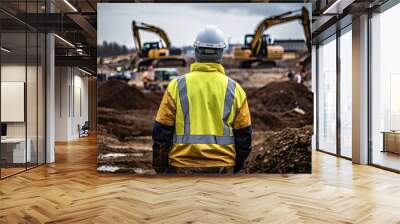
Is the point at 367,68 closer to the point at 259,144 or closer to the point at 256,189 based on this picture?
the point at 259,144

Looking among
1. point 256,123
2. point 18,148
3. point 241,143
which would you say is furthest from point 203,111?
point 18,148

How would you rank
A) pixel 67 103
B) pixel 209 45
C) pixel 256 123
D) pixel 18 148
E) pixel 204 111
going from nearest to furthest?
pixel 209 45, pixel 204 111, pixel 256 123, pixel 18 148, pixel 67 103

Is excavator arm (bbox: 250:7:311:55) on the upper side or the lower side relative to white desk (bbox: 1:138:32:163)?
upper

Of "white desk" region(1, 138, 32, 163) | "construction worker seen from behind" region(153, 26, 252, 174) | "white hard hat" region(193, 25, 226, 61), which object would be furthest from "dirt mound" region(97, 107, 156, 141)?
"white hard hat" region(193, 25, 226, 61)

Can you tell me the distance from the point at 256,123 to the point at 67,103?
10.7 m

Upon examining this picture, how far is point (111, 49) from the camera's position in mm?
6820

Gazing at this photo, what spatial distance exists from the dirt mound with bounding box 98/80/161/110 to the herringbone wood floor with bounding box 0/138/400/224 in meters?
1.10

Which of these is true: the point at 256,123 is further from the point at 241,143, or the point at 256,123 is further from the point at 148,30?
the point at 148,30

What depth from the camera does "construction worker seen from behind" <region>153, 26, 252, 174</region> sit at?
446 centimetres

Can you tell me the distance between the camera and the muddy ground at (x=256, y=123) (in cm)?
671

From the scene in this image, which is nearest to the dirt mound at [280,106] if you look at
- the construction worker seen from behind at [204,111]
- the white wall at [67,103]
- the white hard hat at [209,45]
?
the construction worker seen from behind at [204,111]

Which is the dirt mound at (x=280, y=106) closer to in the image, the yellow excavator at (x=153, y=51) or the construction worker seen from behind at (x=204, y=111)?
the yellow excavator at (x=153, y=51)

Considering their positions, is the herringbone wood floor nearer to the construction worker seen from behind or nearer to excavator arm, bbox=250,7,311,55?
the construction worker seen from behind

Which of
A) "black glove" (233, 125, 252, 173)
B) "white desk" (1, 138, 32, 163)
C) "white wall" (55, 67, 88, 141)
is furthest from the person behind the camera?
"white wall" (55, 67, 88, 141)
